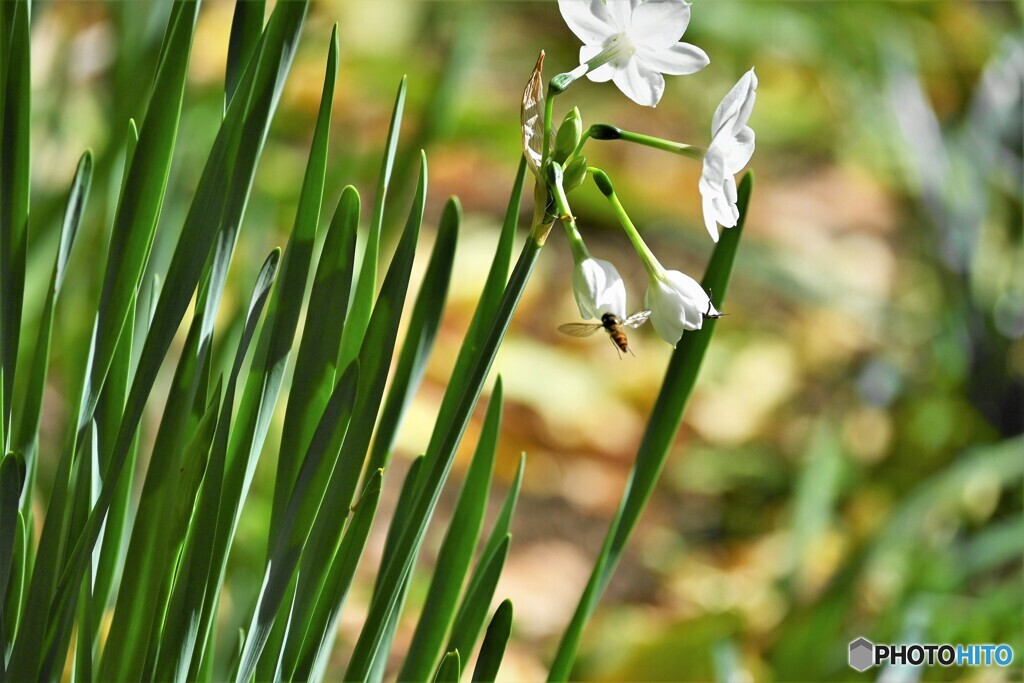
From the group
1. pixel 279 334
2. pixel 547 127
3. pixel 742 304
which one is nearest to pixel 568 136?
pixel 547 127

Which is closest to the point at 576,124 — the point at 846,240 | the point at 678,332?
the point at 678,332

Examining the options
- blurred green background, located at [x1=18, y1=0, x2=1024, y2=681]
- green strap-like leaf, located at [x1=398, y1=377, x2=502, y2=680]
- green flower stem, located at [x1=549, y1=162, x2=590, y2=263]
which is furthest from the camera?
blurred green background, located at [x1=18, y1=0, x2=1024, y2=681]

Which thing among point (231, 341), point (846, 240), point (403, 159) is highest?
point (846, 240)

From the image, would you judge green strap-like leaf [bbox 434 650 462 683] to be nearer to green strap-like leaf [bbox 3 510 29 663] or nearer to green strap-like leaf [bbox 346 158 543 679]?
green strap-like leaf [bbox 346 158 543 679]

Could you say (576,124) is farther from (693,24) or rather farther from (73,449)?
(693,24)

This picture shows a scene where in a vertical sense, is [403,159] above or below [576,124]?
above

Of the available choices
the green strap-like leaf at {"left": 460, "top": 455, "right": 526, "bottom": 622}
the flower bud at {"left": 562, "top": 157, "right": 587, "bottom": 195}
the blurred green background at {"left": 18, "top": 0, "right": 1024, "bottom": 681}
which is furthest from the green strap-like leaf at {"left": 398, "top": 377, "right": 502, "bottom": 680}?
the blurred green background at {"left": 18, "top": 0, "right": 1024, "bottom": 681}

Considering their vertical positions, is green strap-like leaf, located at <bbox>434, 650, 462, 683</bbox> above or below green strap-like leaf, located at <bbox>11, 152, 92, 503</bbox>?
below

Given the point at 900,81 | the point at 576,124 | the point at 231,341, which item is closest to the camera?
the point at 576,124
